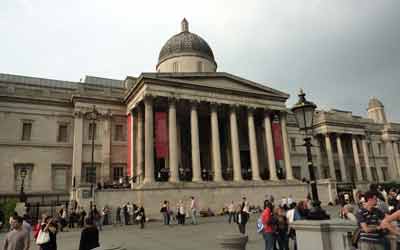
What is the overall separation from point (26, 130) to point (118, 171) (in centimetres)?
894

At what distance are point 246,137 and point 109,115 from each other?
15189 mm

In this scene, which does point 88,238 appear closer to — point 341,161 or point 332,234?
point 332,234

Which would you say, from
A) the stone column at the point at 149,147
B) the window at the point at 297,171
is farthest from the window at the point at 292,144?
the stone column at the point at 149,147

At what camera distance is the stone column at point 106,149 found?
27398mm

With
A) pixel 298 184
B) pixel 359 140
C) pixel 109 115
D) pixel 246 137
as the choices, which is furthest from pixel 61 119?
pixel 359 140

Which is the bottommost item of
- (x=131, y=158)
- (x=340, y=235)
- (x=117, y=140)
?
(x=340, y=235)

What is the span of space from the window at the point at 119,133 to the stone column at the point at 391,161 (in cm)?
4270

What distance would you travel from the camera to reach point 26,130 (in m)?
26.6

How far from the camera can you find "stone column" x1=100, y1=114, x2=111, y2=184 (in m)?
27.4

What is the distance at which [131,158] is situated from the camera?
26578 millimetres

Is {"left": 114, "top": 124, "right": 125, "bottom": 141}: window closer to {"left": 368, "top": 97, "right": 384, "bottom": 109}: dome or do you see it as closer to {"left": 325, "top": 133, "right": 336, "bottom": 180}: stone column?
{"left": 325, "top": 133, "right": 336, "bottom": 180}: stone column

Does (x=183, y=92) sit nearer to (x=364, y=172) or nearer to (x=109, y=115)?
(x=109, y=115)

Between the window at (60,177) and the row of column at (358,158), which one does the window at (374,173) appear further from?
the window at (60,177)

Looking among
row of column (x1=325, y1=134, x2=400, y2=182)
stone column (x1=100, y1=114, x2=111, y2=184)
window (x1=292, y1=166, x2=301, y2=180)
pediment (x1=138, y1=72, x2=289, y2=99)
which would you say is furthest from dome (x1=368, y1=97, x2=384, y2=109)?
stone column (x1=100, y1=114, x2=111, y2=184)
